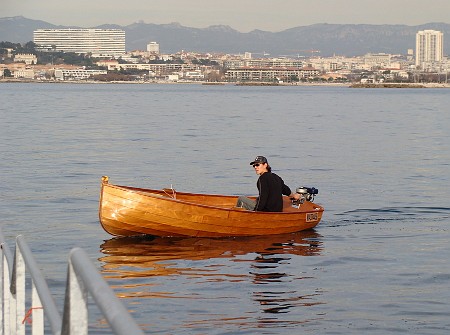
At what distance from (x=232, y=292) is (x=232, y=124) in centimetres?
5297

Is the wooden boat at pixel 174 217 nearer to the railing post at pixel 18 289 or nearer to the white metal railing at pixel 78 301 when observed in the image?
the railing post at pixel 18 289

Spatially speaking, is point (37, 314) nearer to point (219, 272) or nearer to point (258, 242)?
point (219, 272)

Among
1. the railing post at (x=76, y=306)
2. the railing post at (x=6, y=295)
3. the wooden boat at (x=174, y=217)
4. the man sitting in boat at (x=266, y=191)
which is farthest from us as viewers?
the man sitting in boat at (x=266, y=191)

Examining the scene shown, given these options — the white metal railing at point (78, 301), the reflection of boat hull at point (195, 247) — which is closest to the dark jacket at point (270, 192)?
the reflection of boat hull at point (195, 247)

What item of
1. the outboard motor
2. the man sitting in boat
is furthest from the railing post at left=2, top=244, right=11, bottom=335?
the outboard motor

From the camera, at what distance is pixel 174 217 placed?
17.2 metres

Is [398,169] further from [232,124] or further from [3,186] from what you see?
[232,124]

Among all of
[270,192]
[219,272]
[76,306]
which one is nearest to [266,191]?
[270,192]

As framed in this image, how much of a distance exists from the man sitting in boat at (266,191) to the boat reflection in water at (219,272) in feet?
2.00

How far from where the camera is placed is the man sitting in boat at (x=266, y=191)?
56.4 feet

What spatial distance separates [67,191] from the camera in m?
26.6

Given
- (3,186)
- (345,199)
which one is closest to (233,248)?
(345,199)

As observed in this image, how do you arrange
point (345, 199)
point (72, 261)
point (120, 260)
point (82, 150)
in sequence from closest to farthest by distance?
point (72, 261), point (120, 260), point (345, 199), point (82, 150)

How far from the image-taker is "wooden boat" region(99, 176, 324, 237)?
1673 cm
